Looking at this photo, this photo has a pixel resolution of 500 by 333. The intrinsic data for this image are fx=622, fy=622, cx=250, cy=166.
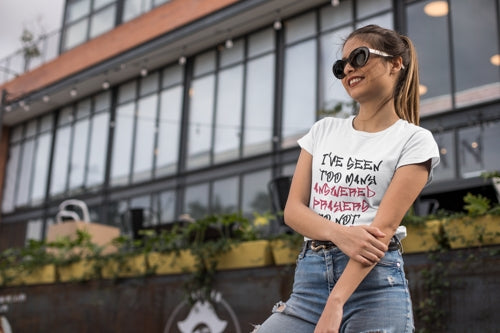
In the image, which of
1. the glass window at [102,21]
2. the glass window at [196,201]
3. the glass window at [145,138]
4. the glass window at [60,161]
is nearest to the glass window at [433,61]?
the glass window at [196,201]

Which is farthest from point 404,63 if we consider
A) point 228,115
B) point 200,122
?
point 200,122

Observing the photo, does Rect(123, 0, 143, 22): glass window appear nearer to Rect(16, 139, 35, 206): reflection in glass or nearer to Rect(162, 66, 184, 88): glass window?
Rect(162, 66, 184, 88): glass window

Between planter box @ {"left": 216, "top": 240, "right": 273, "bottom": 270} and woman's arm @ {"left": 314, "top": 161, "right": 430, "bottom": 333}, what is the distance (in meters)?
2.80

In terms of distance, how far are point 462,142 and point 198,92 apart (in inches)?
268

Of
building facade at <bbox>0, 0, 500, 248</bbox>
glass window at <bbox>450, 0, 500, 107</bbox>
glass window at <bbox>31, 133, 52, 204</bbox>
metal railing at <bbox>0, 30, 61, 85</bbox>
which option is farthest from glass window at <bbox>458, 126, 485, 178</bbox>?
metal railing at <bbox>0, 30, 61, 85</bbox>

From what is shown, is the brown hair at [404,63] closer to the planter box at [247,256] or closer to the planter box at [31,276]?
the planter box at [247,256]

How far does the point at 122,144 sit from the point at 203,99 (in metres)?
2.94

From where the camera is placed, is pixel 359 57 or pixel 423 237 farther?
pixel 423 237

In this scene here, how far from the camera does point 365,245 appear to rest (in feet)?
4.69

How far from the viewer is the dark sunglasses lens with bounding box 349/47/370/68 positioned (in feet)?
5.24

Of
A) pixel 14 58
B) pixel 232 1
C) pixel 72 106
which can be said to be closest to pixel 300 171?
pixel 232 1

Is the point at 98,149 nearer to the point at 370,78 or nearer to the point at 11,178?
the point at 11,178

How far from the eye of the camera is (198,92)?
15.0 metres

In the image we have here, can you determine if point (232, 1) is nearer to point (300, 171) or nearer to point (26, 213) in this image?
point (26, 213)
